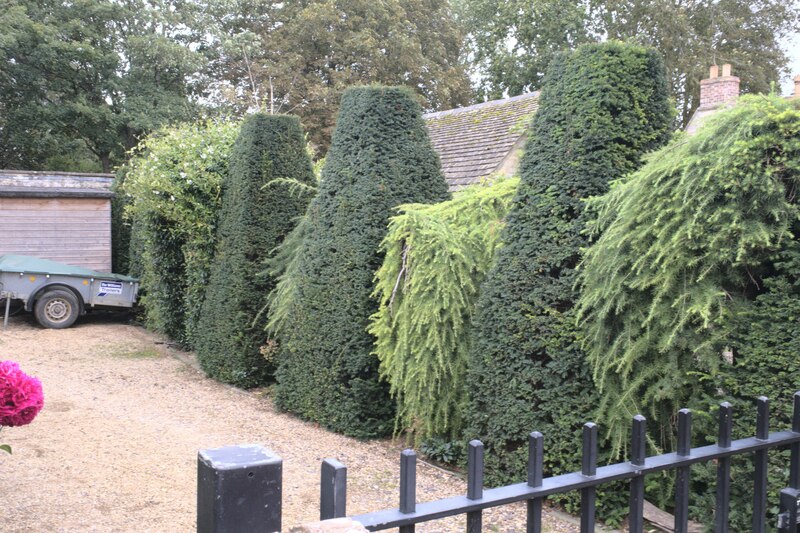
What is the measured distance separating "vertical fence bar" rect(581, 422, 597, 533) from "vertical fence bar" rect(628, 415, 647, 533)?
0.16 m

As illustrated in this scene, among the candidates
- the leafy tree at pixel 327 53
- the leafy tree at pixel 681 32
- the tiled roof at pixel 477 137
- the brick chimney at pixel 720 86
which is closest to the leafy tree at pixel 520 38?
the leafy tree at pixel 681 32

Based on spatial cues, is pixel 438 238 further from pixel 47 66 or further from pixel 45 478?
pixel 47 66

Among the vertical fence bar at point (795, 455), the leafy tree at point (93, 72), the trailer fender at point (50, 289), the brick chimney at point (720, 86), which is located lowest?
the trailer fender at point (50, 289)

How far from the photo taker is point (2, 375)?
161 inches

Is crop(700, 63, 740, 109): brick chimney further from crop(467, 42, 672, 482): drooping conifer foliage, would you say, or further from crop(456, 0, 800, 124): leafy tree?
crop(467, 42, 672, 482): drooping conifer foliage

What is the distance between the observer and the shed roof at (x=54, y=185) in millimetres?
15320

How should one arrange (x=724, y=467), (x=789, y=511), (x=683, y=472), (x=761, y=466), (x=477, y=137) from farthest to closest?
(x=477, y=137)
(x=789, y=511)
(x=761, y=466)
(x=724, y=467)
(x=683, y=472)

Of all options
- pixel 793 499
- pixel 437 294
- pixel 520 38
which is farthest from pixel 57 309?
pixel 520 38

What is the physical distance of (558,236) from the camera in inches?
189

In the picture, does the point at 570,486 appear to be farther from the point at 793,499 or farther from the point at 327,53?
the point at 327,53

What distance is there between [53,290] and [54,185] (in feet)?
13.9

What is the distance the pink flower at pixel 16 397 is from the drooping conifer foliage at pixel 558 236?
3296 mm

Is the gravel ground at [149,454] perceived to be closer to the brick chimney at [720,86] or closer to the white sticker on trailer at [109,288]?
the white sticker on trailer at [109,288]

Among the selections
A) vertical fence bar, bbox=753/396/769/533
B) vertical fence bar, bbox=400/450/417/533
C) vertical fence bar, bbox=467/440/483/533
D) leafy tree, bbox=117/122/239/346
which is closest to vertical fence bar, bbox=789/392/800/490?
vertical fence bar, bbox=753/396/769/533
